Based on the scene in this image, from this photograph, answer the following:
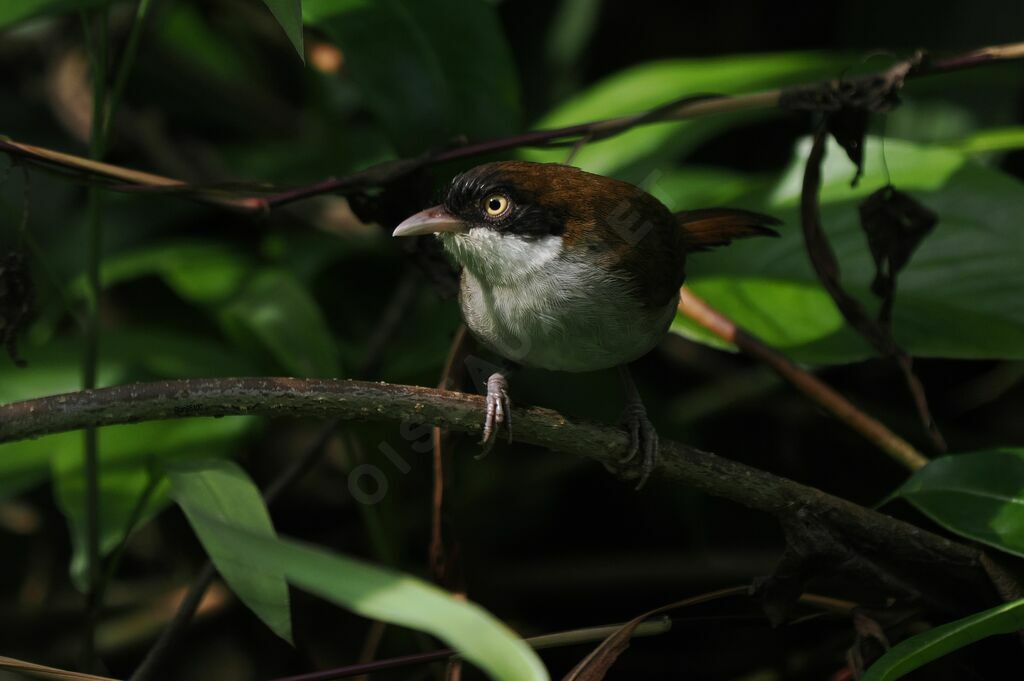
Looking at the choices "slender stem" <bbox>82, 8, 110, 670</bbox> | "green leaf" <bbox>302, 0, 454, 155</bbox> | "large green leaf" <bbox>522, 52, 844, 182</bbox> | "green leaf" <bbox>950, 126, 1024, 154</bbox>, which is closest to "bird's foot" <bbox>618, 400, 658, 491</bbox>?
"large green leaf" <bbox>522, 52, 844, 182</bbox>

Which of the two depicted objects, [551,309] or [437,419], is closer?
[437,419]

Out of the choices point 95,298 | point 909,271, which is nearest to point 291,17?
point 95,298

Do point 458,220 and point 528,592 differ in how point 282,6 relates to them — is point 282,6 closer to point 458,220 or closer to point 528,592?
point 458,220

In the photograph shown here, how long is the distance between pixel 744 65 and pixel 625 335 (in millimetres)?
1651

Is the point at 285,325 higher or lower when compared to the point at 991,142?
lower

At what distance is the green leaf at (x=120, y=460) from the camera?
2609 millimetres

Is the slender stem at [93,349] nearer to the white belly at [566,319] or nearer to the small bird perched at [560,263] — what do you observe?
the small bird perched at [560,263]

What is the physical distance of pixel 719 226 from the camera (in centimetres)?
270

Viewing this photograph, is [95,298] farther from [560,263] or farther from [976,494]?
[976,494]

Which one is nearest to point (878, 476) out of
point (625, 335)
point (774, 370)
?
point (774, 370)

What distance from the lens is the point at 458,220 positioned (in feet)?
7.90

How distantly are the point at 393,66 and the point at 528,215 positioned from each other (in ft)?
3.14

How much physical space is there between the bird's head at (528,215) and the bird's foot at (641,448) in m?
0.40

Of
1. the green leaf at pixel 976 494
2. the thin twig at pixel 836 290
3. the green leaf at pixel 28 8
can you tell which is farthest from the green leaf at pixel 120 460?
the green leaf at pixel 976 494
